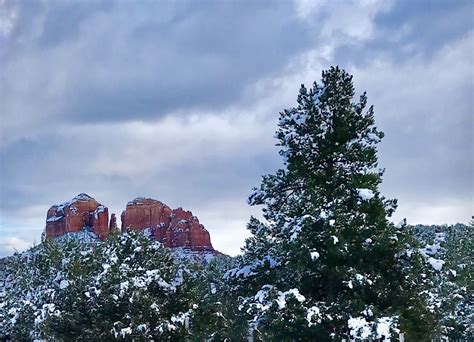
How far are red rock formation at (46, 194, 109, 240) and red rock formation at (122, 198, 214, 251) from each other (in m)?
7.29

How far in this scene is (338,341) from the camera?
57.2 ft

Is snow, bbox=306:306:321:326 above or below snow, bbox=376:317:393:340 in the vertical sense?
above

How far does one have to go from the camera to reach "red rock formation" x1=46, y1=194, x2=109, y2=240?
179500 millimetres

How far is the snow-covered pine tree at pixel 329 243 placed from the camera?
17016mm

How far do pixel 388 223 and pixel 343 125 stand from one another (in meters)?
3.44

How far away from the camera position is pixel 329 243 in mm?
16875

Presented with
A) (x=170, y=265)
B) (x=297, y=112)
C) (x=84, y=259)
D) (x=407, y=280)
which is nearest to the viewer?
(x=407, y=280)

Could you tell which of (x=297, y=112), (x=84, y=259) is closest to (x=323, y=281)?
(x=297, y=112)

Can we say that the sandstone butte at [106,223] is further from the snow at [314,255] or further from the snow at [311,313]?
the snow at [314,255]

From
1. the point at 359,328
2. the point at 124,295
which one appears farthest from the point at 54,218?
the point at 359,328

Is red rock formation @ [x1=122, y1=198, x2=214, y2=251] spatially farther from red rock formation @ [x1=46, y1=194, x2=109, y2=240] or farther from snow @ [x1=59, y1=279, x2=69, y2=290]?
snow @ [x1=59, y1=279, x2=69, y2=290]

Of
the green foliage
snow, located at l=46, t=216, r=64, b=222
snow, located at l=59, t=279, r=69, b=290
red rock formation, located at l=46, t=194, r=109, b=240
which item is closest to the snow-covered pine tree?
the green foliage

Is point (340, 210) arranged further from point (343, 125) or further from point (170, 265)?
point (170, 265)

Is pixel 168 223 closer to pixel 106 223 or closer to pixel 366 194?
pixel 106 223
